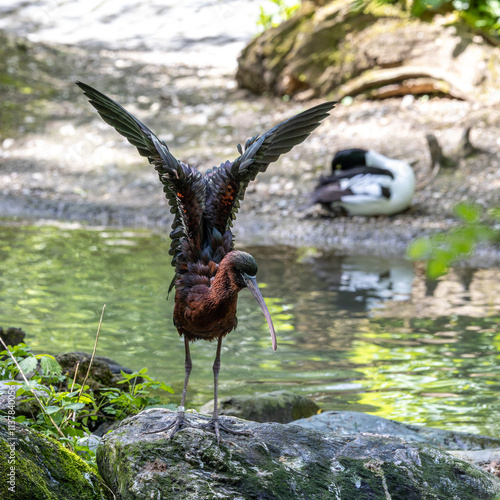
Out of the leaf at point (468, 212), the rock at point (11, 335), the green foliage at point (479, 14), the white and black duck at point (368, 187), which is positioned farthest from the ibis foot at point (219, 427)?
the green foliage at point (479, 14)

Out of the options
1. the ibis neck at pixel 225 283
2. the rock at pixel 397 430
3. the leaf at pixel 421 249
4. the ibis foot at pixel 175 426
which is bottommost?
the rock at pixel 397 430

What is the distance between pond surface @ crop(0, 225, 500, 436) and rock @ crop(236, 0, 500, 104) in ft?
18.2

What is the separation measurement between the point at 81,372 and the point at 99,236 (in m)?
6.85

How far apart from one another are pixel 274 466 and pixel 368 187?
873 centimetres

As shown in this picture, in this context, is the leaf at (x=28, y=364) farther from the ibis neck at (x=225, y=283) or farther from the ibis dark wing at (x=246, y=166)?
the ibis dark wing at (x=246, y=166)

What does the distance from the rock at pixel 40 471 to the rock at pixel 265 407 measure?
1.88 meters

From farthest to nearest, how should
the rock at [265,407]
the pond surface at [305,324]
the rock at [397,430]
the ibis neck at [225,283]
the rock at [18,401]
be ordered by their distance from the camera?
the pond surface at [305,324] → the rock at [265,407] → the rock at [397,430] → the rock at [18,401] → the ibis neck at [225,283]

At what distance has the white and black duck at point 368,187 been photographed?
→ 38.0ft

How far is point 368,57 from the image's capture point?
15.3 meters

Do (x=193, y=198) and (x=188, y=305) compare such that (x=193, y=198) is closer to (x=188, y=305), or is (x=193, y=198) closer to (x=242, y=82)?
(x=188, y=305)

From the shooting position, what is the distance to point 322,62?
623 inches

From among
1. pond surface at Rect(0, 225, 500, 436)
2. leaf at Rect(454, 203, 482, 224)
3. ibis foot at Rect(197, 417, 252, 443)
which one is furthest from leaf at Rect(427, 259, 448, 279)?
pond surface at Rect(0, 225, 500, 436)

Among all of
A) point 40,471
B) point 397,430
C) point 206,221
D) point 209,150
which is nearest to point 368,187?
point 209,150

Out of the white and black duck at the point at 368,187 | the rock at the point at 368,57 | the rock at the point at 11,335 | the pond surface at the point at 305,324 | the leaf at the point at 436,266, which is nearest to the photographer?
the leaf at the point at 436,266
